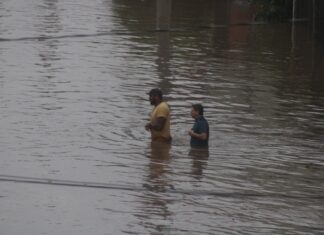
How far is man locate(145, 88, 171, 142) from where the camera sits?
1445cm

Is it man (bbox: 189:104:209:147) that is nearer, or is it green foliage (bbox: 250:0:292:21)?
man (bbox: 189:104:209:147)

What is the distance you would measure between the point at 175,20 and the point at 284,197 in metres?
24.7

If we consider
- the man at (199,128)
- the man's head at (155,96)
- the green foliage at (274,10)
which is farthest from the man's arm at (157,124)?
the green foliage at (274,10)

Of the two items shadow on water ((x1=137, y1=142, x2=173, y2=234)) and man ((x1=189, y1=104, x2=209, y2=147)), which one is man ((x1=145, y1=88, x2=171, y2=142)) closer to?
shadow on water ((x1=137, y1=142, x2=173, y2=234))

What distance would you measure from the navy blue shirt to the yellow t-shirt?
47 centimetres

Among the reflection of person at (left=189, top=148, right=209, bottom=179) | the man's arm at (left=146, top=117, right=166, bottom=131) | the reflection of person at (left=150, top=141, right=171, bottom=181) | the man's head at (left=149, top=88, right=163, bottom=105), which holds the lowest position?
the reflection of person at (left=189, top=148, right=209, bottom=179)

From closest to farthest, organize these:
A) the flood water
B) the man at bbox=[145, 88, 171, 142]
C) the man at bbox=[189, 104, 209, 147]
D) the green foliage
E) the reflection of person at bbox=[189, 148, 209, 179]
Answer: the flood water
the reflection of person at bbox=[189, 148, 209, 179]
the man at bbox=[189, 104, 209, 147]
the man at bbox=[145, 88, 171, 142]
the green foliage

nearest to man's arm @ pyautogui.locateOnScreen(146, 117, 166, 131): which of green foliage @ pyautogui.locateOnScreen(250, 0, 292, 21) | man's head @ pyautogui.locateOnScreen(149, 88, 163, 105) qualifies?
man's head @ pyautogui.locateOnScreen(149, 88, 163, 105)

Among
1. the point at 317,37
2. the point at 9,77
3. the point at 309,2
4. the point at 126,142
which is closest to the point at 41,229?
the point at 126,142

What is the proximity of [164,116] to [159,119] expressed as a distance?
10cm

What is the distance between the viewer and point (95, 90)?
20359 mm

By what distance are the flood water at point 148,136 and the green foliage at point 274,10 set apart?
11.5ft

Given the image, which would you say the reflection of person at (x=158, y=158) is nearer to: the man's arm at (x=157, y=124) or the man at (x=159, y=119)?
the man at (x=159, y=119)

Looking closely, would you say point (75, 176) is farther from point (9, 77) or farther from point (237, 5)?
point (237, 5)
